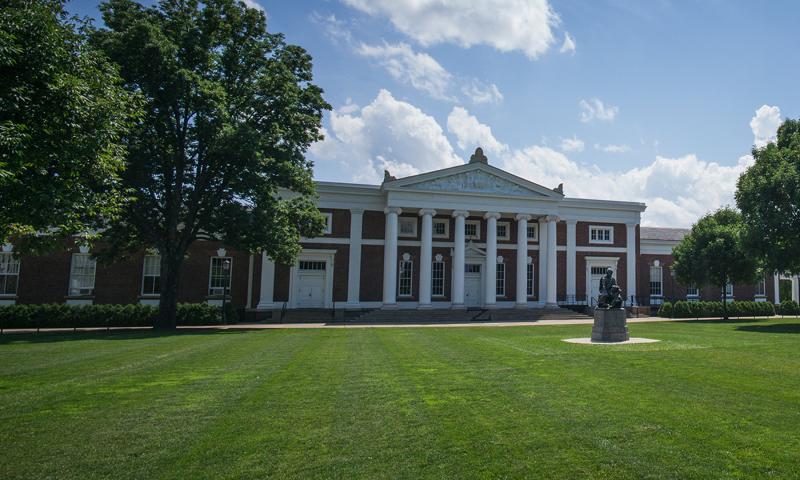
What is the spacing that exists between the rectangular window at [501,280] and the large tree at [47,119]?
27.5 metres

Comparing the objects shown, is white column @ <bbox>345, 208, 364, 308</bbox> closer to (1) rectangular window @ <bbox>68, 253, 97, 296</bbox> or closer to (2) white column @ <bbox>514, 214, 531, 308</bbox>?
(2) white column @ <bbox>514, 214, 531, 308</bbox>

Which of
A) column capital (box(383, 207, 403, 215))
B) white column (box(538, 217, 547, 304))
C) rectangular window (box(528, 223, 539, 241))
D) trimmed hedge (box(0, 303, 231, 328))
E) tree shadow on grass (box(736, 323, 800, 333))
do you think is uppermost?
column capital (box(383, 207, 403, 215))

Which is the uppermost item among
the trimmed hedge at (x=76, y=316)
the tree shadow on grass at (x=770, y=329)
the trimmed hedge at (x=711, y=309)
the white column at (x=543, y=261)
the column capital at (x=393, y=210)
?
the column capital at (x=393, y=210)

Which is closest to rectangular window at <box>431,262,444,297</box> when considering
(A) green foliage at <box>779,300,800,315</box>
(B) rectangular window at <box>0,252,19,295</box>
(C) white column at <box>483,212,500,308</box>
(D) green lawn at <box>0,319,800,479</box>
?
(C) white column at <box>483,212,500,308</box>

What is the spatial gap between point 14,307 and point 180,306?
7.82 m

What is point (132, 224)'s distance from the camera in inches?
869

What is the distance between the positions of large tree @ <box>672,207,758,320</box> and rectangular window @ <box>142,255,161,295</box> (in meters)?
33.0

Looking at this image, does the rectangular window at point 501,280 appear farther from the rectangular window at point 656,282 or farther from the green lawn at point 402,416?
the green lawn at point 402,416

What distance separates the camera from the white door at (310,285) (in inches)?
1264

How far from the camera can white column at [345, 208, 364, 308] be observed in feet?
105

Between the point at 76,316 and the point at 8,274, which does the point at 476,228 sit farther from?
the point at 8,274

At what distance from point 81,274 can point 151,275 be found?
12.6 feet

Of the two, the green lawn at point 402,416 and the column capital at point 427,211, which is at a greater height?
the column capital at point 427,211

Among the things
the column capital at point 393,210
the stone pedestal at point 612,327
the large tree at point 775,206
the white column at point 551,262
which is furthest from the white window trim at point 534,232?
the stone pedestal at point 612,327
